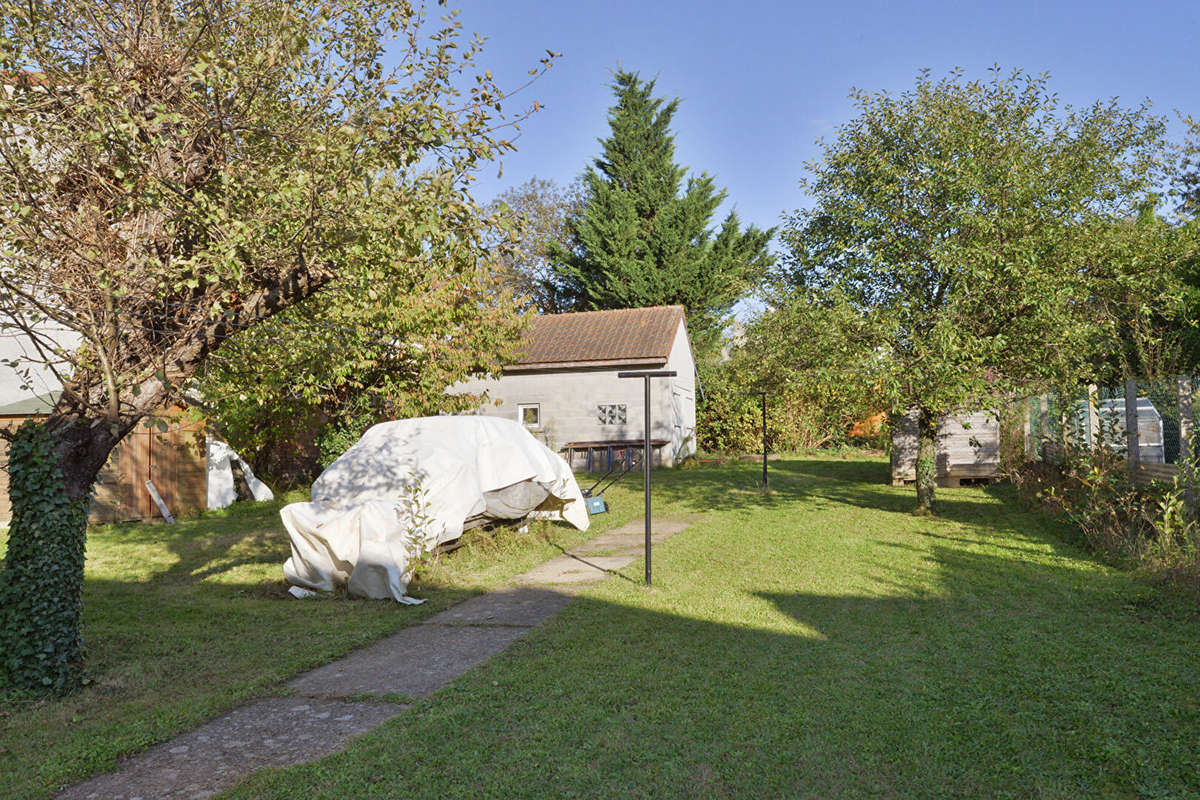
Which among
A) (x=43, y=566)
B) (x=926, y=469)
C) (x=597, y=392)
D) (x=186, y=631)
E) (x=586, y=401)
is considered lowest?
(x=186, y=631)

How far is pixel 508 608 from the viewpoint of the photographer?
7797 mm

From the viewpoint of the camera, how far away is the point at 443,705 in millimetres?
4992

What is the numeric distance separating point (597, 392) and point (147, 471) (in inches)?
530

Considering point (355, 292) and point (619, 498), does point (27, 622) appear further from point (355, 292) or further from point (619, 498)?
point (619, 498)

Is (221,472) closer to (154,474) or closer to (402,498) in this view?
(154,474)

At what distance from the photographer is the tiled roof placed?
81.6 feet

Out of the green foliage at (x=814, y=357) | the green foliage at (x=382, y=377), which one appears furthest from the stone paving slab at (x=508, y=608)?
the green foliage at (x=814, y=357)

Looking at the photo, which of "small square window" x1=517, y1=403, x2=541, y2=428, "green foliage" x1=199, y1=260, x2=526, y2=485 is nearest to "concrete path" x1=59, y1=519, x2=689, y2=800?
"green foliage" x1=199, y1=260, x2=526, y2=485

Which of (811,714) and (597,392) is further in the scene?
(597,392)

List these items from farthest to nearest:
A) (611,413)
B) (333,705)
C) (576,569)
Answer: (611,413)
(576,569)
(333,705)

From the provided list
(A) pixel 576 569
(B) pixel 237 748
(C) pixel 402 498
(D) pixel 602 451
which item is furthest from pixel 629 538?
(D) pixel 602 451

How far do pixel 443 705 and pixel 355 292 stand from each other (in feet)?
12.1

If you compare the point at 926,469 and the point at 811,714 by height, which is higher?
the point at 926,469

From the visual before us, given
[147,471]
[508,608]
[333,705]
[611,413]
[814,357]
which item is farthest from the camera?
[611,413]
